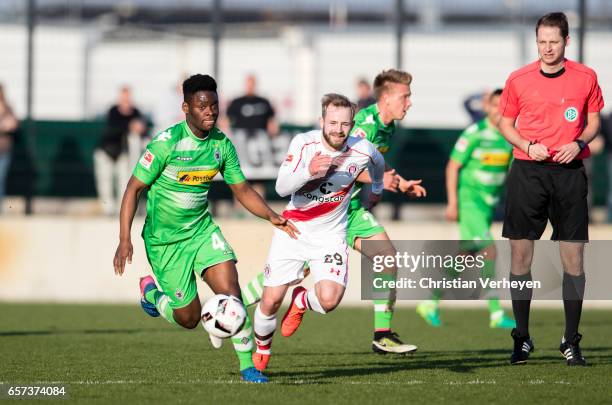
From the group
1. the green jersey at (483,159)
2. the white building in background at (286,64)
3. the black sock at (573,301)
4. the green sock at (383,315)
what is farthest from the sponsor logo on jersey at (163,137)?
the white building in background at (286,64)

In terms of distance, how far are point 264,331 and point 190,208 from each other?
1060mm

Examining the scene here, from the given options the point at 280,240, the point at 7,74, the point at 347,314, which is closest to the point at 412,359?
the point at 280,240

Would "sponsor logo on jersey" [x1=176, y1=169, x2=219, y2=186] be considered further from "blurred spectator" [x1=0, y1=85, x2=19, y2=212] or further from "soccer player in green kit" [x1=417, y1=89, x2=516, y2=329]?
"blurred spectator" [x1=0, y1=85, x2=19, y2=212]

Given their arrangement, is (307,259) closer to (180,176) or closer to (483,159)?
(180,176)

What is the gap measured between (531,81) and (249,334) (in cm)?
298

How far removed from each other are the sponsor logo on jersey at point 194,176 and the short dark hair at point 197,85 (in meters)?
0.54

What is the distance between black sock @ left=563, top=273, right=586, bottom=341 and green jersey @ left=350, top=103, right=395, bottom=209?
2.12 meters

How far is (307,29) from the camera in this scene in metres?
24.2

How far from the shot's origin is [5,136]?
1678 centimetres

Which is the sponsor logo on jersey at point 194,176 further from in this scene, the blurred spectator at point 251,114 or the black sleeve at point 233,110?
the black sleeve at point 233,110

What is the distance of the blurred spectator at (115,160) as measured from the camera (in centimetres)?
1692

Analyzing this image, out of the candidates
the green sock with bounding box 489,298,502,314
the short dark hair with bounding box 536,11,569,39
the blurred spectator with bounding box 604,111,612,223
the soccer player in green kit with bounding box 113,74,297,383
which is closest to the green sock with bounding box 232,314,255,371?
the soccer player in green kit with bounding box 113,74,297,383

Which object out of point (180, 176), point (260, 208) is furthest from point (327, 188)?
point (180, 176)

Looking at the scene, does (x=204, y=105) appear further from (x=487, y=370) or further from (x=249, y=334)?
(x=487, y=370)
